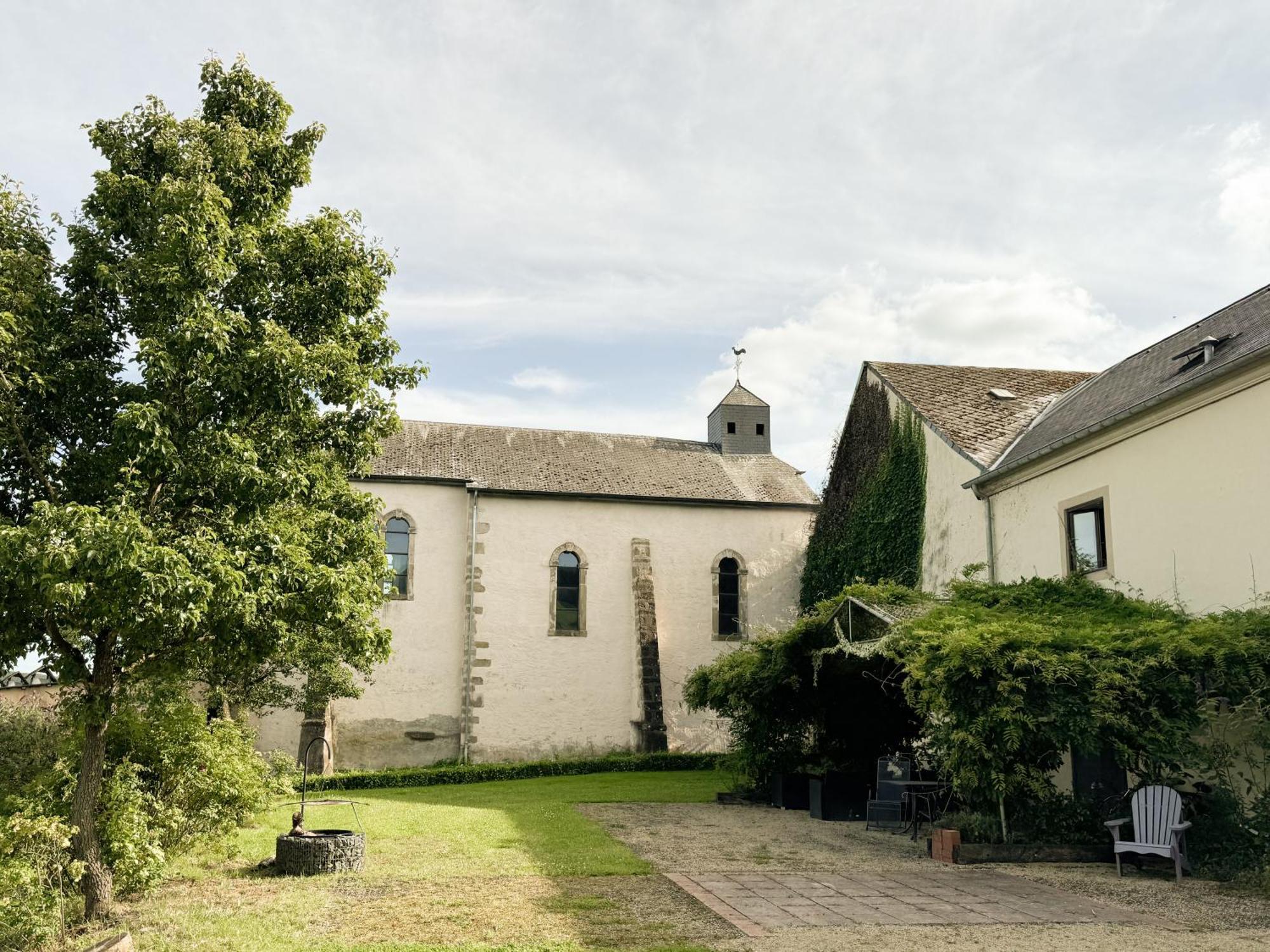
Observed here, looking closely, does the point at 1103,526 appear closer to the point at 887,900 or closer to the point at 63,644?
the point at 887,900

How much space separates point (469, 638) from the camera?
2530 cm

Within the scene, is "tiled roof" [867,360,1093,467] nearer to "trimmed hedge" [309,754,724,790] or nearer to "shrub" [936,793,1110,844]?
"shrub" [936,793,1110,844]

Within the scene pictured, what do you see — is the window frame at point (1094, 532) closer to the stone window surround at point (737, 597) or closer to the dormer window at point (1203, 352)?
the dormer window at point (1203, 352)

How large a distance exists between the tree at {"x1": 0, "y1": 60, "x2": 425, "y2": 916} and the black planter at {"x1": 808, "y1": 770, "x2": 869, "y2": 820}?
7.81 meters

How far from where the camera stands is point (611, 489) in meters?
27.1

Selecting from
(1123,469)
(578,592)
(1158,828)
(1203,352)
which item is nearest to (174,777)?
(1158,828)

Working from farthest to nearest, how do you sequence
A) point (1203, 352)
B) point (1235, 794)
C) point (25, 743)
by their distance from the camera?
point (1203, 352)
point (25, 743)
point (1235, 794)

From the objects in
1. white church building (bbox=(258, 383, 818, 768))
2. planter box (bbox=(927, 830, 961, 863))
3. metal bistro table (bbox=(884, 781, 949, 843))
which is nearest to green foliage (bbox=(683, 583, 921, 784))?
metal bistro table (bbox=(884, 781, 949, 843))

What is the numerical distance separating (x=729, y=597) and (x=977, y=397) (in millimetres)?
9967

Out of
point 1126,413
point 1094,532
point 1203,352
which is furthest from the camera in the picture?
point 1094,532

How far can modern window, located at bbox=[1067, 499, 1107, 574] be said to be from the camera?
1430cm

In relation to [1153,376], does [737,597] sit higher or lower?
lower

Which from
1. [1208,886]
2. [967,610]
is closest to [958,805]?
[967,610]

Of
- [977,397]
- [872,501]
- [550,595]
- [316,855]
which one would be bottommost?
[316,855]
